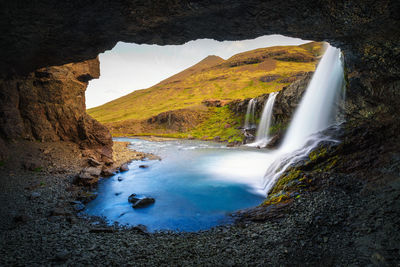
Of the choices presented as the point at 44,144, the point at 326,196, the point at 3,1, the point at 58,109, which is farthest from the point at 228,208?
the point at 58,109

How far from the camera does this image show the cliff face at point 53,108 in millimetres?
16438

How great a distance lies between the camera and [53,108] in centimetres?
1967

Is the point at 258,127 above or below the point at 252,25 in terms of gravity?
below

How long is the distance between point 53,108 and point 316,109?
30.1m

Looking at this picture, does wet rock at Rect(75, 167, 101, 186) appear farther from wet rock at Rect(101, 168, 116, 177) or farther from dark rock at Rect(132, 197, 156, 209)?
dark rock at Rect(132, 197, 156, 209)

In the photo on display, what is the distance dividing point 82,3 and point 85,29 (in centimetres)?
215

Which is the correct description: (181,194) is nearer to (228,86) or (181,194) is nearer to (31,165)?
(31,165)

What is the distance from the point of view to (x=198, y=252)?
6.84 m

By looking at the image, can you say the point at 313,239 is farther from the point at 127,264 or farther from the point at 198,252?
the point at 127,264

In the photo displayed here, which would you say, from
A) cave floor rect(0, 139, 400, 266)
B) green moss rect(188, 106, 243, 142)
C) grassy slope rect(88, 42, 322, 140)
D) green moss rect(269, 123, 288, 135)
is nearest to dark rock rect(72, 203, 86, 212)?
cave floor rect(0, 139, 400, 266)

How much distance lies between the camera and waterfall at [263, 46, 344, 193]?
15.2 metres

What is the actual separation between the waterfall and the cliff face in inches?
721

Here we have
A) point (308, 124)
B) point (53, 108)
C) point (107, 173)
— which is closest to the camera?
point (107, 173)

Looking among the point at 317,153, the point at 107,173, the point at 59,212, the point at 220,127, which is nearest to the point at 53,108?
the point at 107,173
